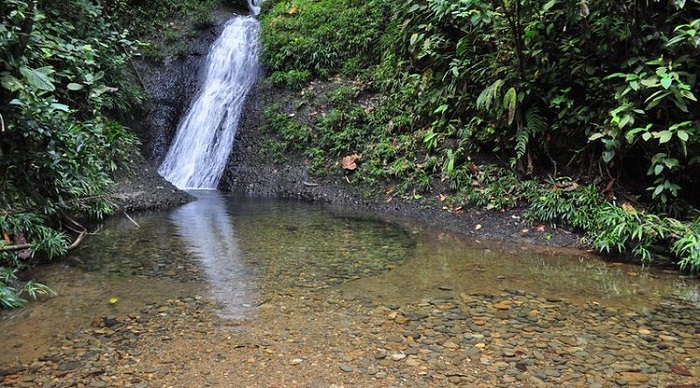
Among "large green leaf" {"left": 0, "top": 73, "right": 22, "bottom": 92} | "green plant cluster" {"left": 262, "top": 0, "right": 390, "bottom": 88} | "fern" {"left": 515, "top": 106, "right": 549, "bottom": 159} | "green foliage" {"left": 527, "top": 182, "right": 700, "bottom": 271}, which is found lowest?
"green foliage" {"left": 527, "top": 182, "right": 700, "bottom": 271}

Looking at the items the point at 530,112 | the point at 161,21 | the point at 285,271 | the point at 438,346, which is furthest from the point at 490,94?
the point at 161,21

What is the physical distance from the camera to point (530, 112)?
7.17 metres

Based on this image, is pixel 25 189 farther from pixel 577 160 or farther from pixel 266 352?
pixel 577 160

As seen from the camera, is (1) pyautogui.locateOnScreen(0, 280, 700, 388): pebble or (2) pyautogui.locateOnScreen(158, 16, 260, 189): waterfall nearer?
(1) pyautogui.locateOnScreen(0, 280, 700, 388): pebble

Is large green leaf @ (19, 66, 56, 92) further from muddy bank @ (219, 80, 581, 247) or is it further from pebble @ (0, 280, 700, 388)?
muddy bank @ (219, 80, 581, 247)

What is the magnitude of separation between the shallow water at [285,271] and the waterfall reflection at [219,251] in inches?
0.6

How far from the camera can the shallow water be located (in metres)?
4.23

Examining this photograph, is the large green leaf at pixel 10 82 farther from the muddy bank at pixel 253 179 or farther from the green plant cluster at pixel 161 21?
the green plant cluster at pixel 161 21

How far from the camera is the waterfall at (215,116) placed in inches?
436

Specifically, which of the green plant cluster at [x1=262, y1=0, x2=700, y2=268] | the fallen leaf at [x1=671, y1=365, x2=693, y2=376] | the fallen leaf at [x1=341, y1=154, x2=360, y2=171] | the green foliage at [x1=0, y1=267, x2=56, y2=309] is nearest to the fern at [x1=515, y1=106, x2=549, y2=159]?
the green plant cluster at [x1=262, y1=0, x2=700, y2=268]

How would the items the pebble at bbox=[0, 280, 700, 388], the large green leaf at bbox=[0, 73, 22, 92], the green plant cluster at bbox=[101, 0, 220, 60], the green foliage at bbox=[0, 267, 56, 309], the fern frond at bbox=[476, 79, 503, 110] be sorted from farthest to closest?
the green plant cluster at bbox=[101, 0, 220, 60], the fern frond at bbox=[476, 79, 503, 110], the large green leaf at bbox=[0, 73, 22, 92], the green foliage at bbox=[0, 267, 56, 309], the pebble at bbox=[0, 280, 700, 388]

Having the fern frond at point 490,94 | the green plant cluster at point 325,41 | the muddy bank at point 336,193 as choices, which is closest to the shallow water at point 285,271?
the muddy bank at point 336,193

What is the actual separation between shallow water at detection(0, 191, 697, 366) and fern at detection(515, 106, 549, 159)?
166 centimetres

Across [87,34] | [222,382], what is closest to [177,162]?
[87,34]
